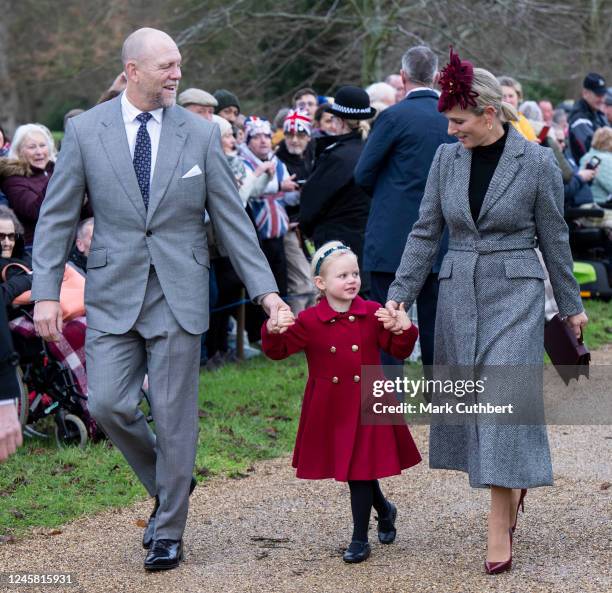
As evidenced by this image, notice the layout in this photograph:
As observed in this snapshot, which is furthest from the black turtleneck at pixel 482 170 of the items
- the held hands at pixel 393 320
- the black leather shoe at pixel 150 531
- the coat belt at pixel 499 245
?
the black leather shoe at pixel 150 531

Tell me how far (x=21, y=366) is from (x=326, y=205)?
8.23ft

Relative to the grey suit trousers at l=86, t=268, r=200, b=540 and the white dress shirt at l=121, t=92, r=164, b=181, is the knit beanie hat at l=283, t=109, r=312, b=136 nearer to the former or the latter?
the white dress shirt at l=121, t=92, r=164, b=181

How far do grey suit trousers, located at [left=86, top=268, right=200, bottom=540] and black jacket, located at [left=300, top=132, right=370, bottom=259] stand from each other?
12.1 ft

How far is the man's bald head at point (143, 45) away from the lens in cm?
513

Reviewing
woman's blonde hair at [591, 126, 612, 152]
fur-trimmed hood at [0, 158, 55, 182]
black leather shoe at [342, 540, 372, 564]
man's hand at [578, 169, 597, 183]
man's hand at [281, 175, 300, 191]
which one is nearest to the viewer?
black leather shoe at [342, 540, 372, 564]

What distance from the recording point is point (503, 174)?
17.2ft

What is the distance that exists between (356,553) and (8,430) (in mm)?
1975

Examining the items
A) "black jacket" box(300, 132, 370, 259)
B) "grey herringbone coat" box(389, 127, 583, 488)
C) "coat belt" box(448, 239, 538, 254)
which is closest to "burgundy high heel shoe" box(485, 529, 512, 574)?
"grey herringbone coat" box(389, 127, 583, 488)

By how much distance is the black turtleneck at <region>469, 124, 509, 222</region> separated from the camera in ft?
17.4

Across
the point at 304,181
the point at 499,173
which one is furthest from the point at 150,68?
the point at 304,181

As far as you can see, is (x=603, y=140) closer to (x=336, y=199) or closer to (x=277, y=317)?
(x=336, y=199)

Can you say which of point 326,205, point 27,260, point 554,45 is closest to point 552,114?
point 554,45

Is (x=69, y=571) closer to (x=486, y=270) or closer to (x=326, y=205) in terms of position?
(x=486, y=270)

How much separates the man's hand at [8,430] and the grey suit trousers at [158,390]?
1.36 metres
